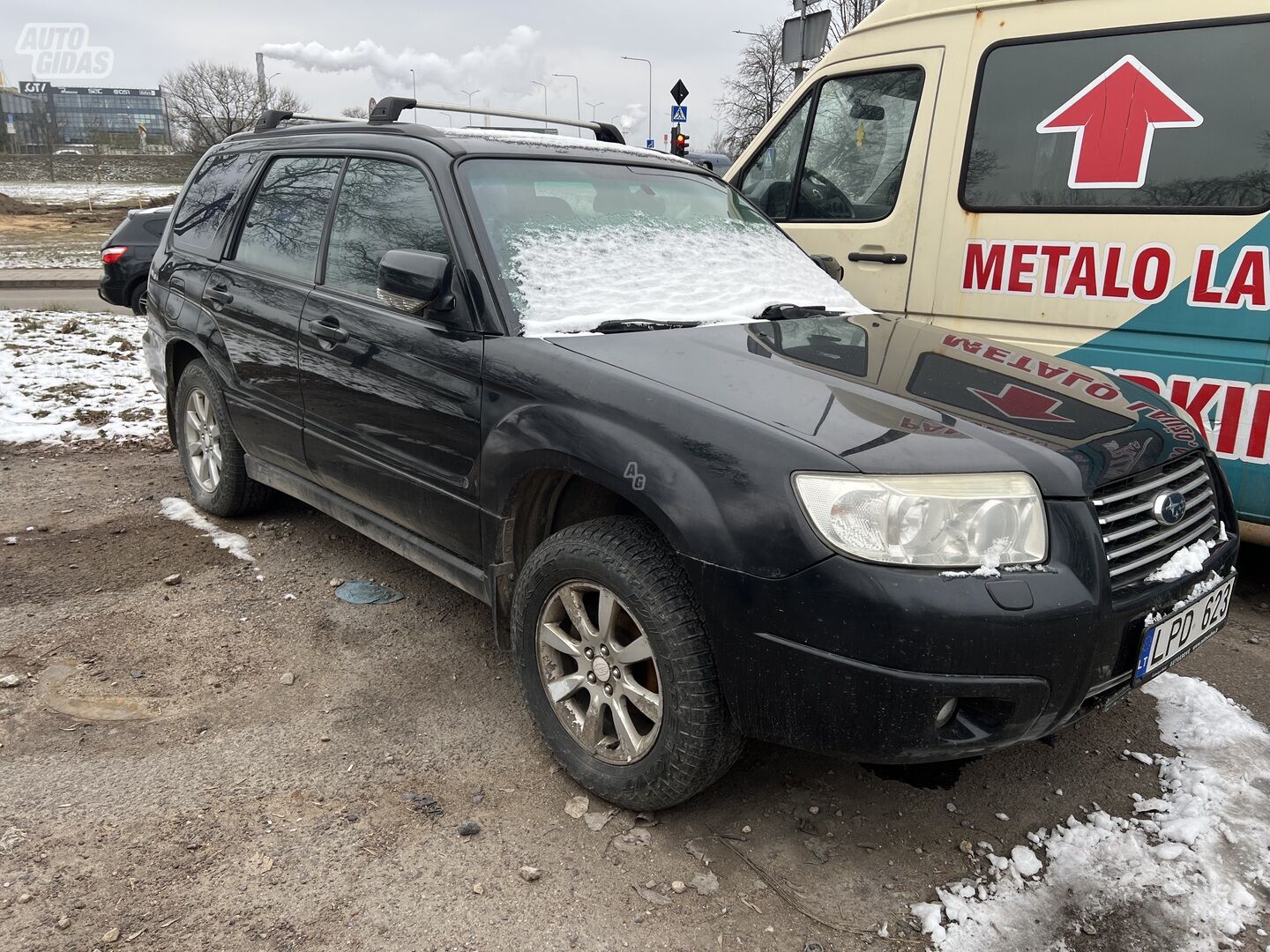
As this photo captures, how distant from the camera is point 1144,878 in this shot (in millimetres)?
2359

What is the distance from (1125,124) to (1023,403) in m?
2.02

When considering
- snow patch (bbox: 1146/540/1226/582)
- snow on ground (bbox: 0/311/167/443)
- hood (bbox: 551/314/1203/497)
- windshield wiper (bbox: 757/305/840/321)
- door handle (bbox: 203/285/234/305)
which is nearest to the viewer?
hood (bbox: 551/314/1203/497)

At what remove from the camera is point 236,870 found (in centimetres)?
236

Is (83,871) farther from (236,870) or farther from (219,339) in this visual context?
(219,339)

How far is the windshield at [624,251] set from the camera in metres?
2.91

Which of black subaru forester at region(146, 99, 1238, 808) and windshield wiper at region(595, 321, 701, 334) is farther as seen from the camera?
windshield wiper at region(595, 321, 701, 334)

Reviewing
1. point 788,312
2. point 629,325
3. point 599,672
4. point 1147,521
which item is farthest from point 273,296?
point 1147,521

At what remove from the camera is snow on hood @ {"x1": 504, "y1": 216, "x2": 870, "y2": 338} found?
2.88 metres

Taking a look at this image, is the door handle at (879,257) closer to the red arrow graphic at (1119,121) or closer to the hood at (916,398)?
the red arrow graphic at (1119,121)

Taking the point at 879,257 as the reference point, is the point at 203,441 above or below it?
below

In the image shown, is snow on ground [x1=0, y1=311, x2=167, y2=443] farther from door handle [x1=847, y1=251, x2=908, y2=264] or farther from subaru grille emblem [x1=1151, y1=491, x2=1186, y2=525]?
subaru grille emblem [x1=1151, y1=491, x2=1186, y2=525]

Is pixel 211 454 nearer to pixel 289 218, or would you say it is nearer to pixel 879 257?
pixel 289 218

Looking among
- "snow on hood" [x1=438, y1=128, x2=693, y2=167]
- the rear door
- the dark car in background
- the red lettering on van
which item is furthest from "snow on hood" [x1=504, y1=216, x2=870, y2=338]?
the dark car in background

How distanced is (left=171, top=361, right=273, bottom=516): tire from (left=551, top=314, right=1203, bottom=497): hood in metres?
2.41
